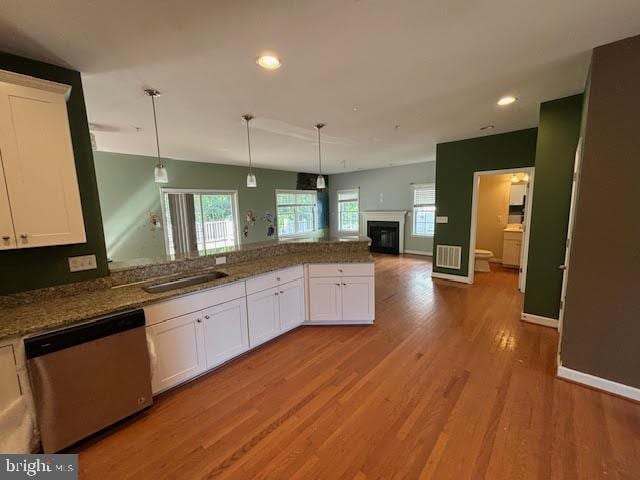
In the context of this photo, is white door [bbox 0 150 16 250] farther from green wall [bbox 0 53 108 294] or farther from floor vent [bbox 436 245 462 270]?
floor vent [bbox 436 245 462 270]

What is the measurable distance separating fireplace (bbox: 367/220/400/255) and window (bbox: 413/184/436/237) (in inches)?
22.3

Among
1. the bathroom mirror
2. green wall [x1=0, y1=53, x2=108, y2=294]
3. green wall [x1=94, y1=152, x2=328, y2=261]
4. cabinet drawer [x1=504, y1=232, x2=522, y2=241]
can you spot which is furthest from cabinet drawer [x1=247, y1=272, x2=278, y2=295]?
the bathroom mirror

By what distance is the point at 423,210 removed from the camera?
7164mm

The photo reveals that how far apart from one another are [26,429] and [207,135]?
11.8 feet

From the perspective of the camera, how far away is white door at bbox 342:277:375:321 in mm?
3150

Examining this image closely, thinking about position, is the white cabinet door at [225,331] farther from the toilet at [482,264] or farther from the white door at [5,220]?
→ the toilet at [482,264]

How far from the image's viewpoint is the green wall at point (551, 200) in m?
2.78

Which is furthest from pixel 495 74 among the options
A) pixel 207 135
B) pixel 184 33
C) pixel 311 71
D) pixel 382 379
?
pixel 207 135

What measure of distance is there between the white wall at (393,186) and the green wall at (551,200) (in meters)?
3.94

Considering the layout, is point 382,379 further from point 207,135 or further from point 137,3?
point 207,135

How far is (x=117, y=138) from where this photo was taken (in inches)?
156

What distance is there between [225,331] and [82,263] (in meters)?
1.29

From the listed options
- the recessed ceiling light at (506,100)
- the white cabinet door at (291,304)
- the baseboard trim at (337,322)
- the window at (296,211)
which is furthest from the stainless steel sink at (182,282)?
the window at (296,211)

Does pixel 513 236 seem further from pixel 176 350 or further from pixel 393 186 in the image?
pixel 176 350
